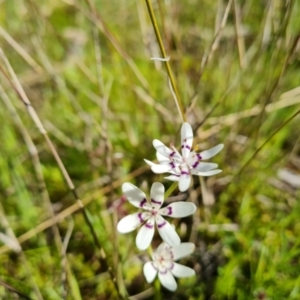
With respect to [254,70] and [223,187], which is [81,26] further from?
[223,187]

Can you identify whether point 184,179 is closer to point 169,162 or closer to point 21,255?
point 169,162

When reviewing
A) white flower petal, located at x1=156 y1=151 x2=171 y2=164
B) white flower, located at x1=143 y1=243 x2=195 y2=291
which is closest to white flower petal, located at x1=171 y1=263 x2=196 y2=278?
white flower, located at x1=143 y1=243 x2=195 y2=291

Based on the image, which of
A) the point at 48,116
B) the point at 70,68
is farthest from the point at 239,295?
the point at 70,68

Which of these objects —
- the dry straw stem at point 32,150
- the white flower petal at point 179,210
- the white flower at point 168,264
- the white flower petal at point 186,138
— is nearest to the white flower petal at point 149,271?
the white flower at point 168,264

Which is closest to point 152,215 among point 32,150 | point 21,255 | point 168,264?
point 168,264

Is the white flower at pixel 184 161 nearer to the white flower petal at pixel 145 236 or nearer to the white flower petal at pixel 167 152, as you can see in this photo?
the white flower petal at pixel 167 152

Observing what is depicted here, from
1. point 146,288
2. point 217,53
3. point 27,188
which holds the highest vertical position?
point 217,53
